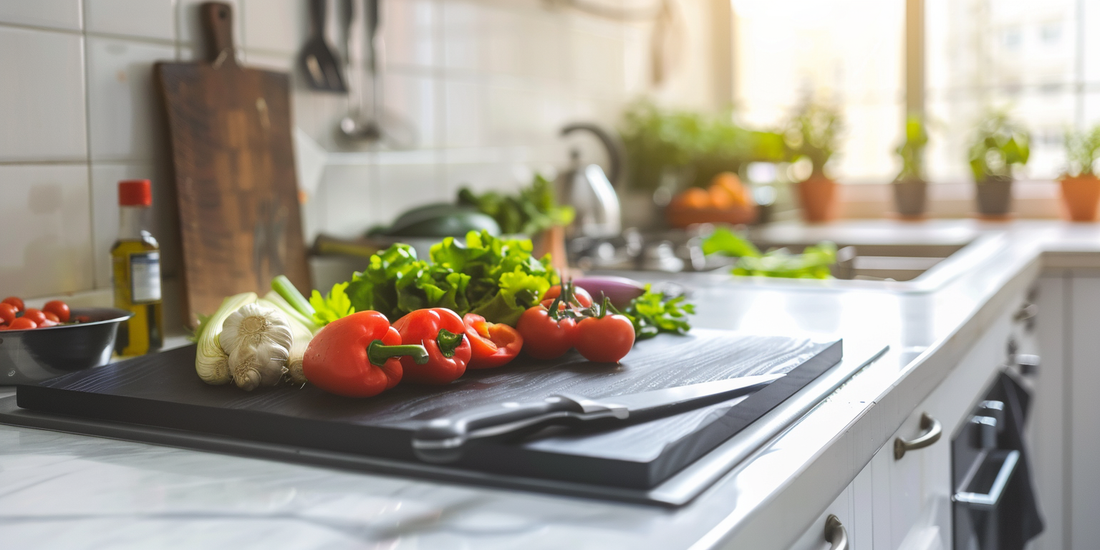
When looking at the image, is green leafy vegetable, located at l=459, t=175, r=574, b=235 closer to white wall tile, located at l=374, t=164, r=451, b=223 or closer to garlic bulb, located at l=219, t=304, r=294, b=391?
white wall tile, located at l=374, t=164, r=451, b=223

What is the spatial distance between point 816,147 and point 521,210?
153 centimetres

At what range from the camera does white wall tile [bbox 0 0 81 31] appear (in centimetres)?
104

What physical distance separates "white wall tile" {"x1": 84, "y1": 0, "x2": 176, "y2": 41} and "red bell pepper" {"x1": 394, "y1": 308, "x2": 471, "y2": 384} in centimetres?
65

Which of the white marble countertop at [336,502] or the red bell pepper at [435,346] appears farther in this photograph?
the red bell pepper at [435,346]

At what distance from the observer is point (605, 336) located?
85 cm

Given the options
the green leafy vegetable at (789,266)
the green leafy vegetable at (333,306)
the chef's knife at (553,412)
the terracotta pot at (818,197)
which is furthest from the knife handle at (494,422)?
the terracotta pot at (818,197)

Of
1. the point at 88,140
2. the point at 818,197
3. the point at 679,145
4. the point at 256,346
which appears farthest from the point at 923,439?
the point at 818,197

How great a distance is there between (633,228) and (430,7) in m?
0.94

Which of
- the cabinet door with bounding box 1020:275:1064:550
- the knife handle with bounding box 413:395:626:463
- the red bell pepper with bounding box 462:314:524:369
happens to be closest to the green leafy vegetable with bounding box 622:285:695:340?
the red bell pepper with bounding box 462:314:524:369

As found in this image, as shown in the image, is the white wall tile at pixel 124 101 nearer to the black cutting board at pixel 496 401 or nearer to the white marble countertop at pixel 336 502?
the black cutting board at pixel 496 401

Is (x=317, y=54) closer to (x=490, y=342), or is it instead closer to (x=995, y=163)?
(x=490, y=342)

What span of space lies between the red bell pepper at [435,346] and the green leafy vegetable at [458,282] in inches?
5.6

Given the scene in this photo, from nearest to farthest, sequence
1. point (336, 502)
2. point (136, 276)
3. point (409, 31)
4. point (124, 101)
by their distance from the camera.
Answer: point (336, 502) < point (136, 276) < point (124, 101) < point (409, 31)

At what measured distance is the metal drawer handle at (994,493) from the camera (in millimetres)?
1192
